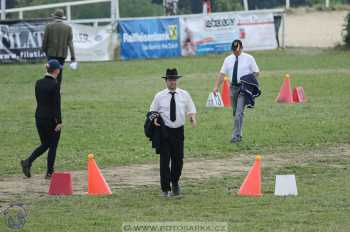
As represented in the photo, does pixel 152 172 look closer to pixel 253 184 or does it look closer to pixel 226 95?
pixel 253 184

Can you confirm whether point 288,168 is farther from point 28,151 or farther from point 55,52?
point 55,52

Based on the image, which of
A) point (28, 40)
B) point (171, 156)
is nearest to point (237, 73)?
point (171, 156)

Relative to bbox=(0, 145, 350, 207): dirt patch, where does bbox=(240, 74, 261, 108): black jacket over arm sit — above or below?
above

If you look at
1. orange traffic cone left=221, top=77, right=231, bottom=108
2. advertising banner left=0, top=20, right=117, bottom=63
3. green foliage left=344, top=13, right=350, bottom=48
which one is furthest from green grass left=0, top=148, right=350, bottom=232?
green foliage left=344, top=13, right=350, bottom=48

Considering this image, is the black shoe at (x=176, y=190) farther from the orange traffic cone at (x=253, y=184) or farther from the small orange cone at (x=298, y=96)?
the small orange cone at (x=298, y=96)

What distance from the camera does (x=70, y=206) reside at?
40.7 ft

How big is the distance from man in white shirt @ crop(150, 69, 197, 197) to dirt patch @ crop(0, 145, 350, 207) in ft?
3.62

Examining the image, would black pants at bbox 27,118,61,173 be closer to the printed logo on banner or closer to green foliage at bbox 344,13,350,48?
the printed logo on banner

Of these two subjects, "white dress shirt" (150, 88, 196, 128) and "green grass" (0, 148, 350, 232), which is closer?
"green grass" (0, 148, 350, 232)

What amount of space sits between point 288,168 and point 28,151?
478cm

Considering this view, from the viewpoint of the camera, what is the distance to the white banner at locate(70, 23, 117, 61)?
37406mm

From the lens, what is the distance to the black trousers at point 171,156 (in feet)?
42.8

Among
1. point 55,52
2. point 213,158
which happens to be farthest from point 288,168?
point 55,52

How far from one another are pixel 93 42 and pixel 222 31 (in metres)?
5.53
